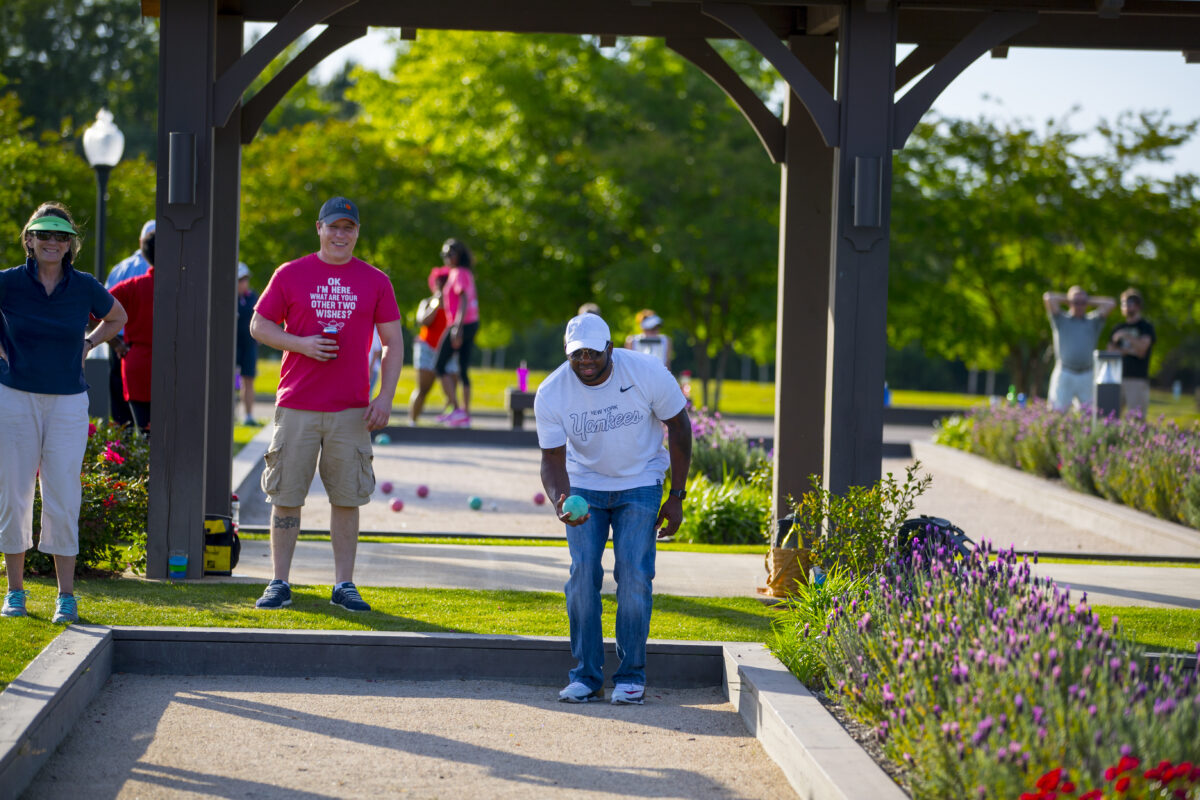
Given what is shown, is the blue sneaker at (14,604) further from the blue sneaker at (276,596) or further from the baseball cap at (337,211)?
the baseball cap at (337,211)

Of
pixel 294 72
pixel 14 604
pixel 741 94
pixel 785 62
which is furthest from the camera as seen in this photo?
pixel 741 94

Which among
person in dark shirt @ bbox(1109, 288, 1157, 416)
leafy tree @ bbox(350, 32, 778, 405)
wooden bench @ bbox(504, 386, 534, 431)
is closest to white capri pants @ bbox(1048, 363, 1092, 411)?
person in dark shirt @ bbox(1109, 288, 1157, 416)

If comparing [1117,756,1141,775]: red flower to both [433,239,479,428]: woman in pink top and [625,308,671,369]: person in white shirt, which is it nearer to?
[625,308,671,369]: person in white shirt

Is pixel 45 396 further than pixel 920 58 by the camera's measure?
No

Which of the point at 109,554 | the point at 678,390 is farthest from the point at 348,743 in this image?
the point at 109,554

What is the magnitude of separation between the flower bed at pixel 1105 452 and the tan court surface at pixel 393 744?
6.95m

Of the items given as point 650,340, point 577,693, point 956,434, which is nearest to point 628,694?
point 577,693

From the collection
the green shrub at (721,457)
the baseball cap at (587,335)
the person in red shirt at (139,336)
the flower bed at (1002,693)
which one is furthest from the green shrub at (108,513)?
the green shrub at (721,457)

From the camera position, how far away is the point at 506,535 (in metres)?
10.6

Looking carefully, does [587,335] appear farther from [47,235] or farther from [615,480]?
[47,235]

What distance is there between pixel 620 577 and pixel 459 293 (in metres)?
Result: 10.8

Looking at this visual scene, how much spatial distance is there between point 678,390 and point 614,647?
1.27 meters

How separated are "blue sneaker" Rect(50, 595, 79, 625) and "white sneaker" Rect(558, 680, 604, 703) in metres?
2.23

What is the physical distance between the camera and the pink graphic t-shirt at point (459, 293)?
1617cm
